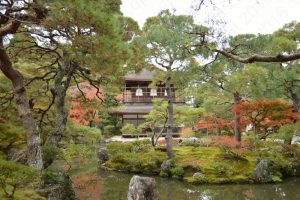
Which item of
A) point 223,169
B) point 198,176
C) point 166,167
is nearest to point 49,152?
point 198,176

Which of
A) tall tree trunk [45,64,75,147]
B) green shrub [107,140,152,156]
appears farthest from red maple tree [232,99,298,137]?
tall tree trunk [45,64,75,147]

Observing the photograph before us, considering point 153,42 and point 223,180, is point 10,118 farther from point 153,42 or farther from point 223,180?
point 223,180

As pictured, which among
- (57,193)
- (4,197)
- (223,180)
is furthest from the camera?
(223,180)

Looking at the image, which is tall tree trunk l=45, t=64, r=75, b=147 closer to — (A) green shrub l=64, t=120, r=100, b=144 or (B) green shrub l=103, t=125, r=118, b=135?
(A) green shrub l=64, t=120, r=100, b=144

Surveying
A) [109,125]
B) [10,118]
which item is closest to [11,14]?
[10,118]

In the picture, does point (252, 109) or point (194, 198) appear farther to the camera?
point (252, 109)

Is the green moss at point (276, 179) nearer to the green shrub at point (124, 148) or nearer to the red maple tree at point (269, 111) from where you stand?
the red maple tree at point (269, 111)

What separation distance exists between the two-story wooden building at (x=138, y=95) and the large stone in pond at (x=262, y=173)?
637 inches

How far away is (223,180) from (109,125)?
1671 centimetres

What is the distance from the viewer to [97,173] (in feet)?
44.9

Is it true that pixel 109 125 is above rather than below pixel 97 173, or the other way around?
above

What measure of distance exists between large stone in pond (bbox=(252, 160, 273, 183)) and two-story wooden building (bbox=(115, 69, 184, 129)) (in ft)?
53.1

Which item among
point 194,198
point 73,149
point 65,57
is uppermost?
point 65,57

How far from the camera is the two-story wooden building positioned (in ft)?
92.4
